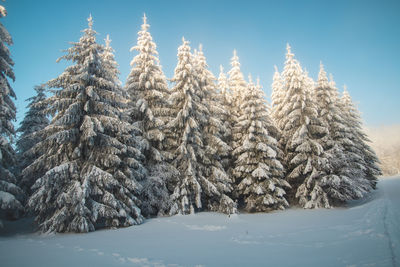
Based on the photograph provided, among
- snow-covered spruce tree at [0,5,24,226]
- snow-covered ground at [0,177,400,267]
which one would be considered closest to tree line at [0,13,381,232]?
snow-covered spruce tree at [0,5,24,226]

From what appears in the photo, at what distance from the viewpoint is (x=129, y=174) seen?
13953mm

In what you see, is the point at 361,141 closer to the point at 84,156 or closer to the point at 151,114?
the point at 151,114

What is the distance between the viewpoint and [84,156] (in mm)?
13266

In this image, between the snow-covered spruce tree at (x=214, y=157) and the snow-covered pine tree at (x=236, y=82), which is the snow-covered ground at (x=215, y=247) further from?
the snow-covered pine tree at (x=236, y=82)

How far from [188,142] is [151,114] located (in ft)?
12.3

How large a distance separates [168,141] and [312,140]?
12.6m

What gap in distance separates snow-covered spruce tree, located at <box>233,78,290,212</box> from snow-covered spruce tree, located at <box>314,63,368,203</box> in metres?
4.26

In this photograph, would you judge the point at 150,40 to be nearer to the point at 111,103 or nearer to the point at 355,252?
the point at 111,103

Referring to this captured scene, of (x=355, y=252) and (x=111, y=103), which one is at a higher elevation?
(x=111, y=103)

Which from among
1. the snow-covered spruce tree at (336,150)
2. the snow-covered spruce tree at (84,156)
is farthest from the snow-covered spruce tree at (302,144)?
the snow-covered spruce tree at (84,156)

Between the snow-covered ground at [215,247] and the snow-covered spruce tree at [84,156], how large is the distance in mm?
1111

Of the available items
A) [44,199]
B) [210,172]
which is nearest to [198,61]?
[210,172]

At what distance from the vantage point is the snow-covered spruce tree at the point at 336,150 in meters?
19.0

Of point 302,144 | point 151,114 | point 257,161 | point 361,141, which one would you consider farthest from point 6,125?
point 361,141
